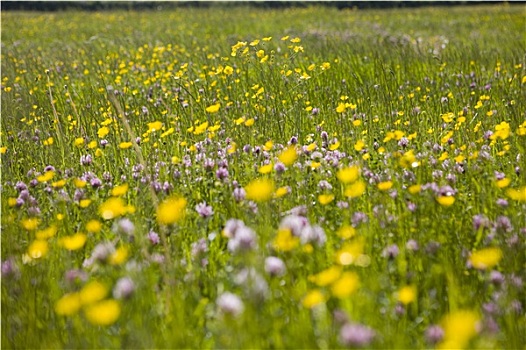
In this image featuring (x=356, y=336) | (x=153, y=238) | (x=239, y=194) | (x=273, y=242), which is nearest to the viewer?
(x=356, y=336)

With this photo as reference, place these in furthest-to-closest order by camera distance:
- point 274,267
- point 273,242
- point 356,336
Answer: point 273,242 → point 274,267 → point 356,336

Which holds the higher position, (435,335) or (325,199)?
(325,199)

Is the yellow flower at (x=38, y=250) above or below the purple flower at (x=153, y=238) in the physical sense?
above

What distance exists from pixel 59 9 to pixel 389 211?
28.2 metres

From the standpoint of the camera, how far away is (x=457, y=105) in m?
4.89

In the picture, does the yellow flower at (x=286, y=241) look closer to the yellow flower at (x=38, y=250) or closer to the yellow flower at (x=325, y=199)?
the yellow flower at (x=325, y=199)

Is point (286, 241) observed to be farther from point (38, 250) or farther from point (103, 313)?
point (38, 250)

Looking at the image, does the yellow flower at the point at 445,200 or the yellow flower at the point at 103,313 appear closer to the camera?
the yellow flower at the point at 103,313

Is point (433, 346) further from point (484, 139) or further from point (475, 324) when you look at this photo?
point (484, 139)

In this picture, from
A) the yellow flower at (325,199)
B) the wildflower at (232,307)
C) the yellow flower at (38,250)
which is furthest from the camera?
the yellow flower at (325,199)

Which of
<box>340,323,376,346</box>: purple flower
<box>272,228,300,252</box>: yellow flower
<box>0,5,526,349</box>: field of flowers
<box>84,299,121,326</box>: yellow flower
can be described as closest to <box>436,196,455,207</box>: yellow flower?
<box>0,5,526,349</box>: field of flowers

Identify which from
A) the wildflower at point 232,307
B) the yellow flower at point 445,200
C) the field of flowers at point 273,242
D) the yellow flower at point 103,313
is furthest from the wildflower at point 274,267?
the yellow flower at point 445,200

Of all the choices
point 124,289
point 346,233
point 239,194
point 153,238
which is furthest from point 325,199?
point 124,289

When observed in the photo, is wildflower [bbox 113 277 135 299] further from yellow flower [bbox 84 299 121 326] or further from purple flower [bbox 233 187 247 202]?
purple flower [bbox 233 187 247 202]
